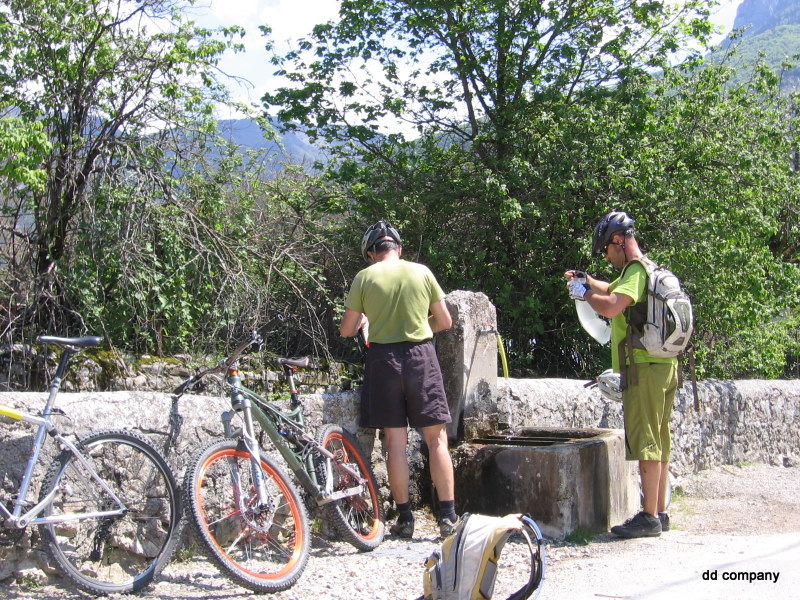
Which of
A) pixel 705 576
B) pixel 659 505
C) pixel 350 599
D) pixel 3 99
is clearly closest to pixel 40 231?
pixel 3 99

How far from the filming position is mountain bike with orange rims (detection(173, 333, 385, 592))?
12.7 feet

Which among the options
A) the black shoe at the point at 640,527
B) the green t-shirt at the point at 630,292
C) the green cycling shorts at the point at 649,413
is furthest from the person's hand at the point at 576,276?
the black shoe at the point at 640,527

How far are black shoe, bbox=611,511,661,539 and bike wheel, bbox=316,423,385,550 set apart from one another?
1406mm

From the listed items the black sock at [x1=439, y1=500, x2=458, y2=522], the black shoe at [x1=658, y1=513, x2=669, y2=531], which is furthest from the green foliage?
the black sock at [x1=439, y1=500, x2=458, y2=522]

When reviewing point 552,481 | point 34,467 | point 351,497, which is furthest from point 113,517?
point 552,481

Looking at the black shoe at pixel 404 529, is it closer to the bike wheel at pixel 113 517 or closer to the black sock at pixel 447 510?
the black sock at pixel 447 510

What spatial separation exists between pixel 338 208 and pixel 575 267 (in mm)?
2804

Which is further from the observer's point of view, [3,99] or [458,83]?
[458,83]

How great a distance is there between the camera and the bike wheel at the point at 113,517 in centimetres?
363

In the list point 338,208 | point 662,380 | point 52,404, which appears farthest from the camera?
point 338,208

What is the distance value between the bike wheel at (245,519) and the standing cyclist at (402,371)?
0.76 metres

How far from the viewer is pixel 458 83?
34.7 ft

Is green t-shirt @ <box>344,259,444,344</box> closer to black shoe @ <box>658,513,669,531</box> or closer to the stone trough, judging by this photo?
the stone trough

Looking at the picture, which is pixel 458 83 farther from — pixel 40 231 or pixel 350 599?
pixel 350 599
